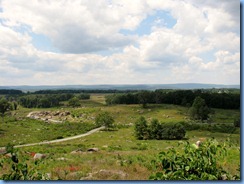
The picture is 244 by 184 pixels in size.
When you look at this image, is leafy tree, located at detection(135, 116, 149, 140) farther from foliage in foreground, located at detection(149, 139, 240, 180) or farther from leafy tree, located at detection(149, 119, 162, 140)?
foliage in foreground, located at detection(149, 139, 240, 180)

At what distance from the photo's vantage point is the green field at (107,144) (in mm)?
6531

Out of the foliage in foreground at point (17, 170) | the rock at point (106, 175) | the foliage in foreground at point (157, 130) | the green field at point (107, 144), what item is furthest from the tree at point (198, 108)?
the foliage in foreground at point (17, 170)

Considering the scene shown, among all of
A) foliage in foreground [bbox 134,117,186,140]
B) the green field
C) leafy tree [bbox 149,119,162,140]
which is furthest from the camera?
leafy tree [bbox 149,119,162,140]

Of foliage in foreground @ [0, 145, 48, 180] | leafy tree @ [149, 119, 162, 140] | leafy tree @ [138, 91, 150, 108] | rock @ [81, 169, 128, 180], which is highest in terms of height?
leafy tree @ [138, 91, 150, 108]

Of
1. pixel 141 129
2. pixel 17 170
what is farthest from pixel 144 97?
pixel 17 170

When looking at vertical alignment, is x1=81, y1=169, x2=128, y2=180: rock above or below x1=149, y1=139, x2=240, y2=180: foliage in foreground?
below

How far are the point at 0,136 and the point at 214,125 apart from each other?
14.7 metres

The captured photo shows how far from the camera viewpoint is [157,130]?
21.0 m

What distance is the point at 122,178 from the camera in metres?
6.00

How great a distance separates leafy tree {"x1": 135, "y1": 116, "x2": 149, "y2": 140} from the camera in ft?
63.8

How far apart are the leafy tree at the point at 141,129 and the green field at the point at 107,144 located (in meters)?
0.45

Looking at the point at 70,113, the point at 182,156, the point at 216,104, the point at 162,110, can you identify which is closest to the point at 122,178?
the point at 182,156

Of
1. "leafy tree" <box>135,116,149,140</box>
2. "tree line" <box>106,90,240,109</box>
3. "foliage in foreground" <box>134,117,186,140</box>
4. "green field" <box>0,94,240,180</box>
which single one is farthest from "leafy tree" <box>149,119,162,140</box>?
"tree line" <box>106,90,240,109</box>

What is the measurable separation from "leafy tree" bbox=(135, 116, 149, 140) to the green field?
1.49 feet
